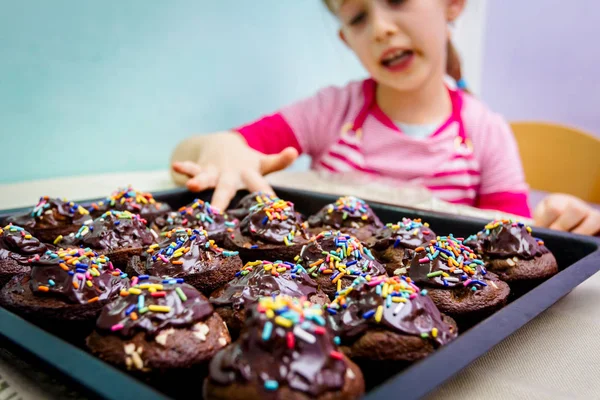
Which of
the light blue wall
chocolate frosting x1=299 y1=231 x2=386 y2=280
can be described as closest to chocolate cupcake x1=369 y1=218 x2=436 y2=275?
chocolate frosting x1=299 y1=231 x2=386 y2=280

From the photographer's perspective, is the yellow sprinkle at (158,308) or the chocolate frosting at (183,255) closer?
the yellow sprinkle at (158,308)

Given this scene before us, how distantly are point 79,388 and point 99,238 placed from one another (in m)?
0.88

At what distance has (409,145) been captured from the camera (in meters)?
2.79

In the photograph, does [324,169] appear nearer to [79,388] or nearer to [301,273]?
[301,273]

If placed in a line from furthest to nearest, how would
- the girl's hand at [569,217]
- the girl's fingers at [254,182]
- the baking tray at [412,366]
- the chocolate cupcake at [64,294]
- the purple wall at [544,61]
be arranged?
1. the purple wall at [544,61]
2. the girl's fingers at [254,182]
3. the girl's hand at [569,217]
4. the chocolate cupcake at [64,294]
5. the baking tray at [412,366]

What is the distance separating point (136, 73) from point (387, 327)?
2.26m

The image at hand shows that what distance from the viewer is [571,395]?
103 centimetres

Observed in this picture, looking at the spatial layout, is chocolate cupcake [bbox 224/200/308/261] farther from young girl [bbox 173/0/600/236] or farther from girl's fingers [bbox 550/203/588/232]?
girl's fingers [bbox 550/203/588/232]

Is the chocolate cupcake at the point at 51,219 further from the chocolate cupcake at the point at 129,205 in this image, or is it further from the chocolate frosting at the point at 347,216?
the chocolate frosting at the point at 347,216

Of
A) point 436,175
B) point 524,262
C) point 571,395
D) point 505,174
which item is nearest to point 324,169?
point 436,175

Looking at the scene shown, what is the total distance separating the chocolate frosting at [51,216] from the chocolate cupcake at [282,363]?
1199 mm

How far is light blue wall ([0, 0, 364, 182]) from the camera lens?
2.44 meters

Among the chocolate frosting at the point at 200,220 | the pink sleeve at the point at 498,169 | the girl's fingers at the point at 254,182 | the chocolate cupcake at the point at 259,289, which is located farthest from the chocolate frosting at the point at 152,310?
the pink sleeve at the point at 498,169

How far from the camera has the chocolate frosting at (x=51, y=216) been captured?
1.85 metres
